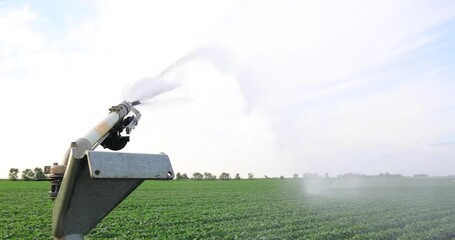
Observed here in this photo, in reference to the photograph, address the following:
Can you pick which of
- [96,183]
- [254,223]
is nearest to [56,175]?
[96,183]

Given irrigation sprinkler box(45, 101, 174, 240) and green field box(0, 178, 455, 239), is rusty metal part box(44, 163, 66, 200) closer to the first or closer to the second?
irrigation sprinkler box(45, 101, 174, 240)

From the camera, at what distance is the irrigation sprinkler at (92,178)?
3.01 metres

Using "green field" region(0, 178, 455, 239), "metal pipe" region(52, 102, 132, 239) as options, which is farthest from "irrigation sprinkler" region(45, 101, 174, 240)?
"green field" region(0, 178, 455, 239)

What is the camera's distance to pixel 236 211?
22875 millimetres

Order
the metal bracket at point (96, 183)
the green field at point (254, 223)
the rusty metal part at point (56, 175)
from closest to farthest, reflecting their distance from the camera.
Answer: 1. the metal bracket at point (96, 183)
2. the rusty metal part at point (56, 175)
3. the green field at point (254, 223)

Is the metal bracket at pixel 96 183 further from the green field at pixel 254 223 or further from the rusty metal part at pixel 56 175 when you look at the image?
the green field at pixel 254 223

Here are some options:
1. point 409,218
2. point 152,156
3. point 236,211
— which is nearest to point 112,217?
point 236,211

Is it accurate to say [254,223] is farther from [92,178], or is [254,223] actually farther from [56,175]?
[92,178]

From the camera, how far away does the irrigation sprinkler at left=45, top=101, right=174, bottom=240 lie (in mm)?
3006

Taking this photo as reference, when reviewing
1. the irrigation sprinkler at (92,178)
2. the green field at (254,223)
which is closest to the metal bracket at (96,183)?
the irrigation sprinkler at (92,178)

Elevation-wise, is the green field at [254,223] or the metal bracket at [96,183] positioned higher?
the metal bracket at [96,183]

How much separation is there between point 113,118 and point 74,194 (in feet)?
2.85

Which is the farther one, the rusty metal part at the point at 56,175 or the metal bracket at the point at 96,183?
the rusty metal part at the point at 56,175

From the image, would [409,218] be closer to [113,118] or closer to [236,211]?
[236,211]
